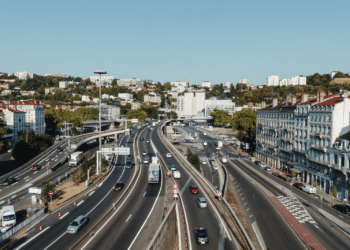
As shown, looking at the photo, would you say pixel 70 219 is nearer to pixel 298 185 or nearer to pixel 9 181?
pixel 9 181

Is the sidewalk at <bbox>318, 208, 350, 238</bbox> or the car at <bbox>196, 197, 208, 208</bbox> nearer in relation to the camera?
the sidewalk at <bbox>318, 208, 350, 238</bbox>

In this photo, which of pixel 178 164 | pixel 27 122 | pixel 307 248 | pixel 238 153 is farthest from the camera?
pixel 27 122

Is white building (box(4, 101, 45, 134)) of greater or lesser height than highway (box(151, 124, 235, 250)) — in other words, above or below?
above

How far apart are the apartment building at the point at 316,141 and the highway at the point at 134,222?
31.5 metres

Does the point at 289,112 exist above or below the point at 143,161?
above

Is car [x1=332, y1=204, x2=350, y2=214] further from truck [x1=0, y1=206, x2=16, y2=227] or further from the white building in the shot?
the white building

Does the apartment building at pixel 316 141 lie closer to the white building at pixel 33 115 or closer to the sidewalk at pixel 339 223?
the sidewalk at pixel 339 223

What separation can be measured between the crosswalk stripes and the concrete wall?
18752 millimetres

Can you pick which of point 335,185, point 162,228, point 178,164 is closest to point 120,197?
point 162,228

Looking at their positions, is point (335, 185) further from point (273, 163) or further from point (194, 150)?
point (194, 150)

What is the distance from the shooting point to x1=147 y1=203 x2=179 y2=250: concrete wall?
25.8 metres

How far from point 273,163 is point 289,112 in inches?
639

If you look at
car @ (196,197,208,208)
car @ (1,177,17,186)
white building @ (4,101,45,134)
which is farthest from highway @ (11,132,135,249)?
white building @ (4,101,45,134)

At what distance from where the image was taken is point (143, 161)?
77.2 meters
